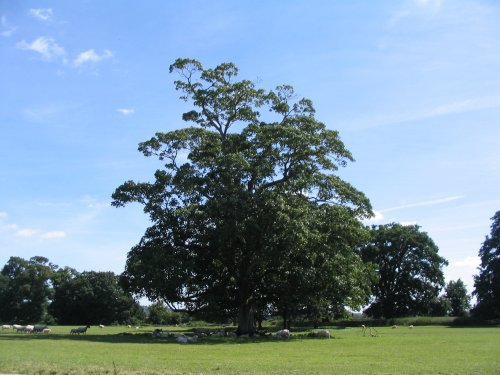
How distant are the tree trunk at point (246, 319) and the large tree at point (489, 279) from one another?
44.1 m

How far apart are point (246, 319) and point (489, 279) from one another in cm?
4651

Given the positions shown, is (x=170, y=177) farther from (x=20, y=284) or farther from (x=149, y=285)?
(x=20, y=284)

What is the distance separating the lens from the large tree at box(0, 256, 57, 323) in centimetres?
9269

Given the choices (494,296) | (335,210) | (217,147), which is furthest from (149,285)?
(494,296)

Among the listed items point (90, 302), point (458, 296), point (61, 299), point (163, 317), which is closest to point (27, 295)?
point (61, 299)

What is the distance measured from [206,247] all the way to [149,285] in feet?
19.6

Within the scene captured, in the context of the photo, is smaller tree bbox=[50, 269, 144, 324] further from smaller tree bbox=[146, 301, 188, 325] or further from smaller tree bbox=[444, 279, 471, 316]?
smaller tree bbox=[444, 279, 471, 316]

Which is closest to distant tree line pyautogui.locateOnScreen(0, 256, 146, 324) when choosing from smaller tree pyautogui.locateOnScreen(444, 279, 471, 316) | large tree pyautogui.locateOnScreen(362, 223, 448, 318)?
large tree pyautogui.locateOnScreen(362, 223, 448, 318)

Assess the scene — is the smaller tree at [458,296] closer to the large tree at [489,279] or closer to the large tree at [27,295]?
the large tree at [489,279]

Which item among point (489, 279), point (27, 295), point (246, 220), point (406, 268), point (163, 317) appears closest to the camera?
point (246, 220)

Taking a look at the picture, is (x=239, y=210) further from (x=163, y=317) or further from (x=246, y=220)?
(x=163, y=317)

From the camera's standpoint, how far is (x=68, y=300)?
93.9 metres

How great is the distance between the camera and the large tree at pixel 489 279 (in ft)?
226

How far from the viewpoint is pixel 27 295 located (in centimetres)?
9331
